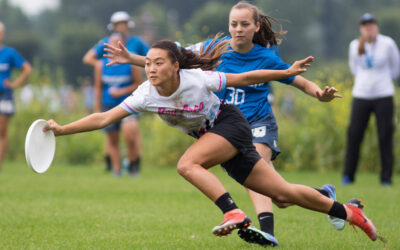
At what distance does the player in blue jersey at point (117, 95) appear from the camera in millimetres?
9773

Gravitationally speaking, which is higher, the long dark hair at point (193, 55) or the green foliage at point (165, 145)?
Result: the long dark hair at point (193, 55)

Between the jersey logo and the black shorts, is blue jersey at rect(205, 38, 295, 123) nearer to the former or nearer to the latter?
the jersey logo

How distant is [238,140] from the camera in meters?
4.38

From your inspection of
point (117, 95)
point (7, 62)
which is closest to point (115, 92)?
point (117, 95)

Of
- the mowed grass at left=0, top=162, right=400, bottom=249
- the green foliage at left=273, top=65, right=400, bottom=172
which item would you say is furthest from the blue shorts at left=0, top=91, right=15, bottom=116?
the green foliage at left=273, top=65, right=400, bottom=172

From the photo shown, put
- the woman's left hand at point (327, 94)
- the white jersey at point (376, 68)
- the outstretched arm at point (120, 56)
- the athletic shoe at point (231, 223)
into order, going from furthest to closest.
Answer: the white jersey at point (376, 68) → the outstretched arm at point (120, 56) → the woman's left hand at point (327, 94) → the athletic shoe at point (231, 223)

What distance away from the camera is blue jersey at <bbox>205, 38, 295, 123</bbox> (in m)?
5.26

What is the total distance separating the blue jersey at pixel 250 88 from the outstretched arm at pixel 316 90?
8 cm

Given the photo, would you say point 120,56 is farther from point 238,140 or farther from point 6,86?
point 6,86

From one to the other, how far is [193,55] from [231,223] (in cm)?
124

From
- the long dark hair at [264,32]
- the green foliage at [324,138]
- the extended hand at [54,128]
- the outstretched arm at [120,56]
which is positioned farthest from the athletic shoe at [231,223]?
the green foliage at [324,138]

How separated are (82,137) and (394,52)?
6.86m

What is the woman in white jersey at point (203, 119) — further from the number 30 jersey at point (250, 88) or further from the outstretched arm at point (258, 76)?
the number 30 jersey at point (250, 88)

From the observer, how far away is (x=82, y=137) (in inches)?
527
